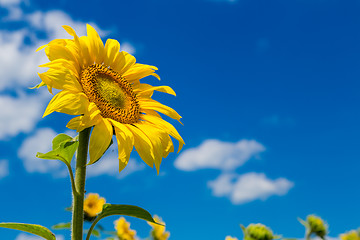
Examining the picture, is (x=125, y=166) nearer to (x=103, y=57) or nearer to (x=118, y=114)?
(x=118, y=114)

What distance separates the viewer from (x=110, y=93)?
301 cm

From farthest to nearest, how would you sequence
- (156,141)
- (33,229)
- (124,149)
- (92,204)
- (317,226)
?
(92,204), (317,226), (156,141), (124,149), (33,229)

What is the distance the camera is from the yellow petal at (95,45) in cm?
304

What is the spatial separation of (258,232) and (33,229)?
2.22m

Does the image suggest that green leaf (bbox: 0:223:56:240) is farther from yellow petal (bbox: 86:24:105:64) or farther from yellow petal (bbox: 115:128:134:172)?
yellow petal (bbox: 86:24:105:64)

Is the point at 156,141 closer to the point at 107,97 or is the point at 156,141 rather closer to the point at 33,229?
the point at 107,97

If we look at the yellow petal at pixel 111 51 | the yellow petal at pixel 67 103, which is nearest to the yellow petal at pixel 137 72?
the yellow petal at pixel 111 51

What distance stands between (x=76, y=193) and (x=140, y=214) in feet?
1.33

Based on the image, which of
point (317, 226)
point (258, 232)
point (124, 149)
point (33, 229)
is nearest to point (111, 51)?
point (124, 149)

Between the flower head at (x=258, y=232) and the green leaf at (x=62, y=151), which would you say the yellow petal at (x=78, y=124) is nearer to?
the green leaf at (x=62, y=151)

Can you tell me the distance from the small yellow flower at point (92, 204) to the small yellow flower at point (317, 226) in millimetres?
2679

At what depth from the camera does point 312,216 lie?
17.6 feet

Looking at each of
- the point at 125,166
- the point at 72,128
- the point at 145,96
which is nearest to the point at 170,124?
the point at 145,96

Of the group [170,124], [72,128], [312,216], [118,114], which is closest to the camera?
[72,128]
